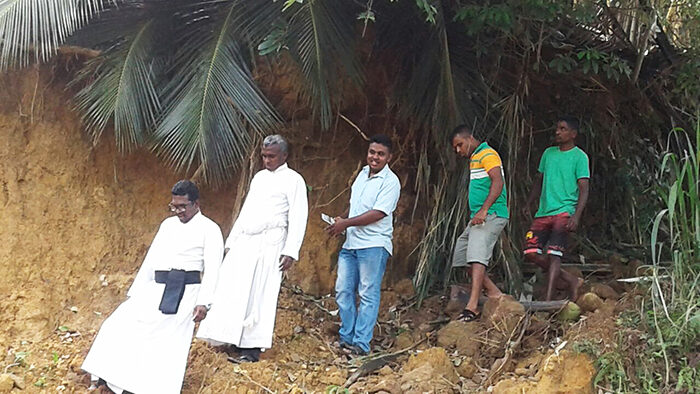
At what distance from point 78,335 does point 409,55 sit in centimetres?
363

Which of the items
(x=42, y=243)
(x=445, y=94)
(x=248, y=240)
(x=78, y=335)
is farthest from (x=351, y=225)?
(x=42, y=243)

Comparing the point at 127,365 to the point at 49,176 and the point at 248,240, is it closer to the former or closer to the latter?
the point at 248,240

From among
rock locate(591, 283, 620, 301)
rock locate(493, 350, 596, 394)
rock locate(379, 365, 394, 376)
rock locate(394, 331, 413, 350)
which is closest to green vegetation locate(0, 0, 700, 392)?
rock locate(493, 350, 596, 394)

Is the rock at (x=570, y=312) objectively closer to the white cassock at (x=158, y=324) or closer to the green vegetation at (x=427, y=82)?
the green vegetation at (x=427, y=82)

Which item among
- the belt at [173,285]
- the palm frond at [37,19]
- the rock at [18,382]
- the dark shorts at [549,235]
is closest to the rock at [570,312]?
the dark shorts at [549,235]

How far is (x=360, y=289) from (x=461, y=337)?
0.83m

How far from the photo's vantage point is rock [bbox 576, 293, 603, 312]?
5.30 m

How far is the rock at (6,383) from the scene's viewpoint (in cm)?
457

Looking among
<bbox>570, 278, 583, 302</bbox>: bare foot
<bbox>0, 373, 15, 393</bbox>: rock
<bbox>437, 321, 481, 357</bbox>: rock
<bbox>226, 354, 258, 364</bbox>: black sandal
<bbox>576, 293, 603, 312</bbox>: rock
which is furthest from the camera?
<bbox>570, 278, 583, 302</bbox>: bare foot

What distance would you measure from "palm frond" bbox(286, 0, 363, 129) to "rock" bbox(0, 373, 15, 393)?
2861 millimetres

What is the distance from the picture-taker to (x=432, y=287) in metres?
6.46

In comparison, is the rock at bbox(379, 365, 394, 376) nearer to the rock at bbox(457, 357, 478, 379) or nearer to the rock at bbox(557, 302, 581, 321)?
the rock at bbox(457, 357, 478, 379)

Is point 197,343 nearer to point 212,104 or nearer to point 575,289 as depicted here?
point 212,104

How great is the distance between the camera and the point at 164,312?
4.48 m
